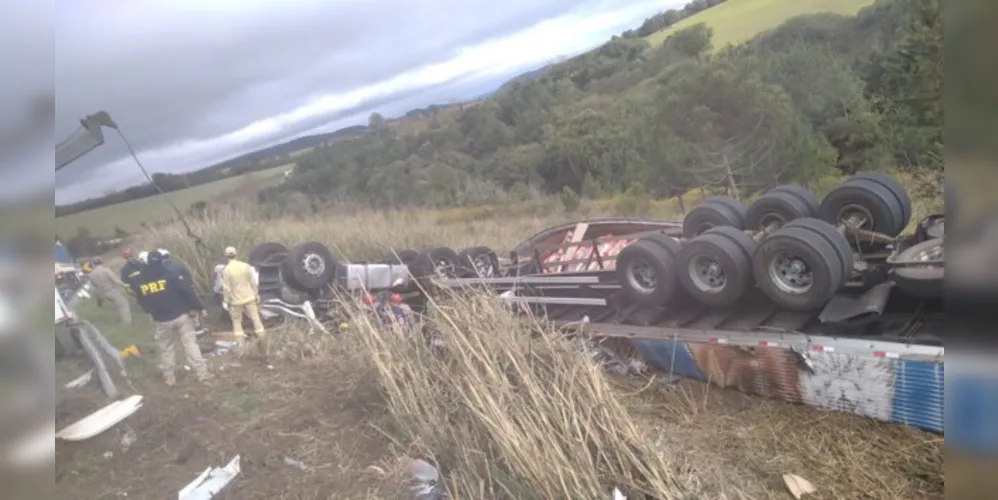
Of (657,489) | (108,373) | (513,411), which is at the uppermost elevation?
(108,373)

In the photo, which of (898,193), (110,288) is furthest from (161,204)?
(898,193)

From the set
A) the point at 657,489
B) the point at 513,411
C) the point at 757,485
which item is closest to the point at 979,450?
the point at 657,489

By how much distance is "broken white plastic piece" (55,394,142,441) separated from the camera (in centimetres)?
329

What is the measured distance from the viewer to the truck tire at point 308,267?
5527mm

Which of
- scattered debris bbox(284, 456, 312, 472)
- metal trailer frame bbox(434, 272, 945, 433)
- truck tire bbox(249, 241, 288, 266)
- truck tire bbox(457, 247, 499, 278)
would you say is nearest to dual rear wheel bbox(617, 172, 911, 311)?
metal trailer frame bbox(434, 272, 945, 433)

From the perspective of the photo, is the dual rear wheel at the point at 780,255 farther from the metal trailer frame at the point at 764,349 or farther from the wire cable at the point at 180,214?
the wire cable at the point at 180,214

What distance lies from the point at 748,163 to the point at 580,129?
7.81 ft

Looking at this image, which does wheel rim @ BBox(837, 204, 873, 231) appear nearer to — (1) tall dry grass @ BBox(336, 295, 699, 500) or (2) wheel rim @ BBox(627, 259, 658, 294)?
(2) wheel rim @ BBox(627, 259, 658, 294)

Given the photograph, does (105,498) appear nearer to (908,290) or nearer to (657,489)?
(657,489)

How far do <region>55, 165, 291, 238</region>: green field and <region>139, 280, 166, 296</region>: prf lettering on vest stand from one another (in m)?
0.99

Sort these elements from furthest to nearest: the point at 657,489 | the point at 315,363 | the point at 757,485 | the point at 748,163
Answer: the point at 748,163
the point at 315,363
the point at 757,485
the point at 657,489

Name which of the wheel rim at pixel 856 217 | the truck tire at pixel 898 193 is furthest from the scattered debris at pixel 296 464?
the truck tire at pixel 898 193

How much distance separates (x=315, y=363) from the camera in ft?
15.1

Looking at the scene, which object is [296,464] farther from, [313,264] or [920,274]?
[920,274]
